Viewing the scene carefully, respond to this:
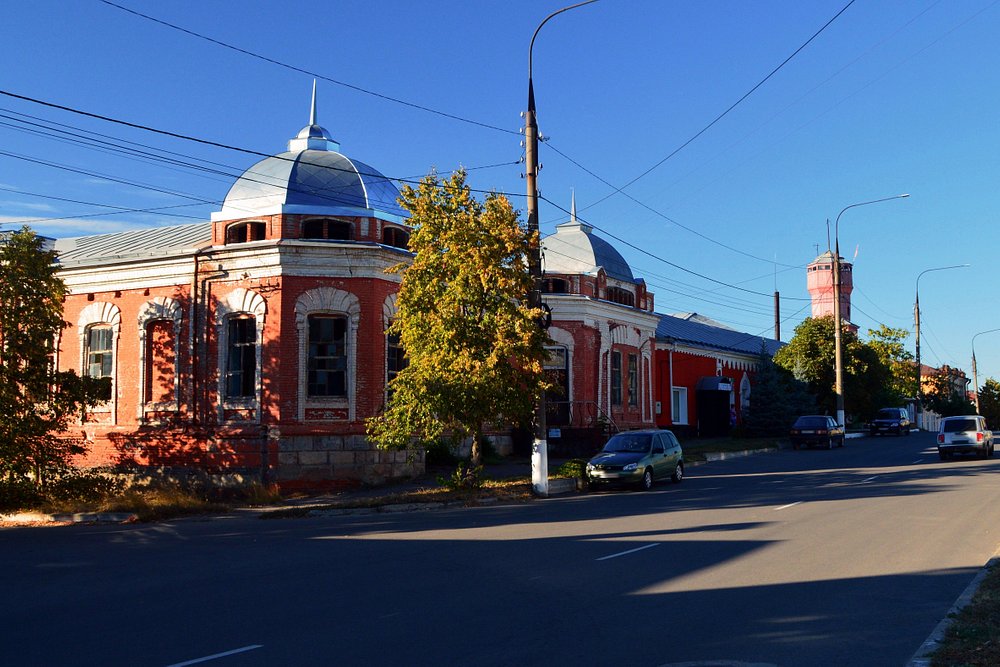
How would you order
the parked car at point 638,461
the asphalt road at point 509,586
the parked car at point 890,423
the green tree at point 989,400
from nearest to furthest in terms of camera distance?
1. the asphalt road at point 509,586
2. the parked car at point 638,461
3. the parked car at point 890,423
4. the green tree at point 989,400

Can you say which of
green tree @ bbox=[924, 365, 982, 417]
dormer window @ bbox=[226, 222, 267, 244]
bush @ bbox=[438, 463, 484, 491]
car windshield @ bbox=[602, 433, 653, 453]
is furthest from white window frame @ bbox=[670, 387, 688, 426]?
green tree @ bbox=[924, 365, 982, 417]

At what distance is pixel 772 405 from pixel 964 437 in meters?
17.3

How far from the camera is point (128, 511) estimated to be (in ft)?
64.6

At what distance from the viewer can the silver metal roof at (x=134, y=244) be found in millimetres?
27125

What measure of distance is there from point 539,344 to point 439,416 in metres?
3.07

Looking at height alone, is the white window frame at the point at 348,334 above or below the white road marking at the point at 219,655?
above

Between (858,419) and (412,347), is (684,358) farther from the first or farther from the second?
(412,347)

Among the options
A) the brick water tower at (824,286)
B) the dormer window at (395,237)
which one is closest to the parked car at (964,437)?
the dormer window at (395,237)

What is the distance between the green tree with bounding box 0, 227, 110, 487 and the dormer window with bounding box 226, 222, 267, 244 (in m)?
5.31

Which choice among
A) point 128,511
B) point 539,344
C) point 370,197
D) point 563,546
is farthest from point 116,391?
point 563,546

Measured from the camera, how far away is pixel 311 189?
991 inches

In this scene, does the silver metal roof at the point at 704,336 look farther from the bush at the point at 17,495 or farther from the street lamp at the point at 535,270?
the bush at the point at 17,495

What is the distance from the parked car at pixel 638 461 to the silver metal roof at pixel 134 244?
1320cm

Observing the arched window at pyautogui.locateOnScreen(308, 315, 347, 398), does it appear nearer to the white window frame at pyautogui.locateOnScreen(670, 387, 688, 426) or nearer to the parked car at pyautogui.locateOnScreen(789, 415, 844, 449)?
the parked car at pyautogui.locateOnScreen(789, 415, 844, 449)
